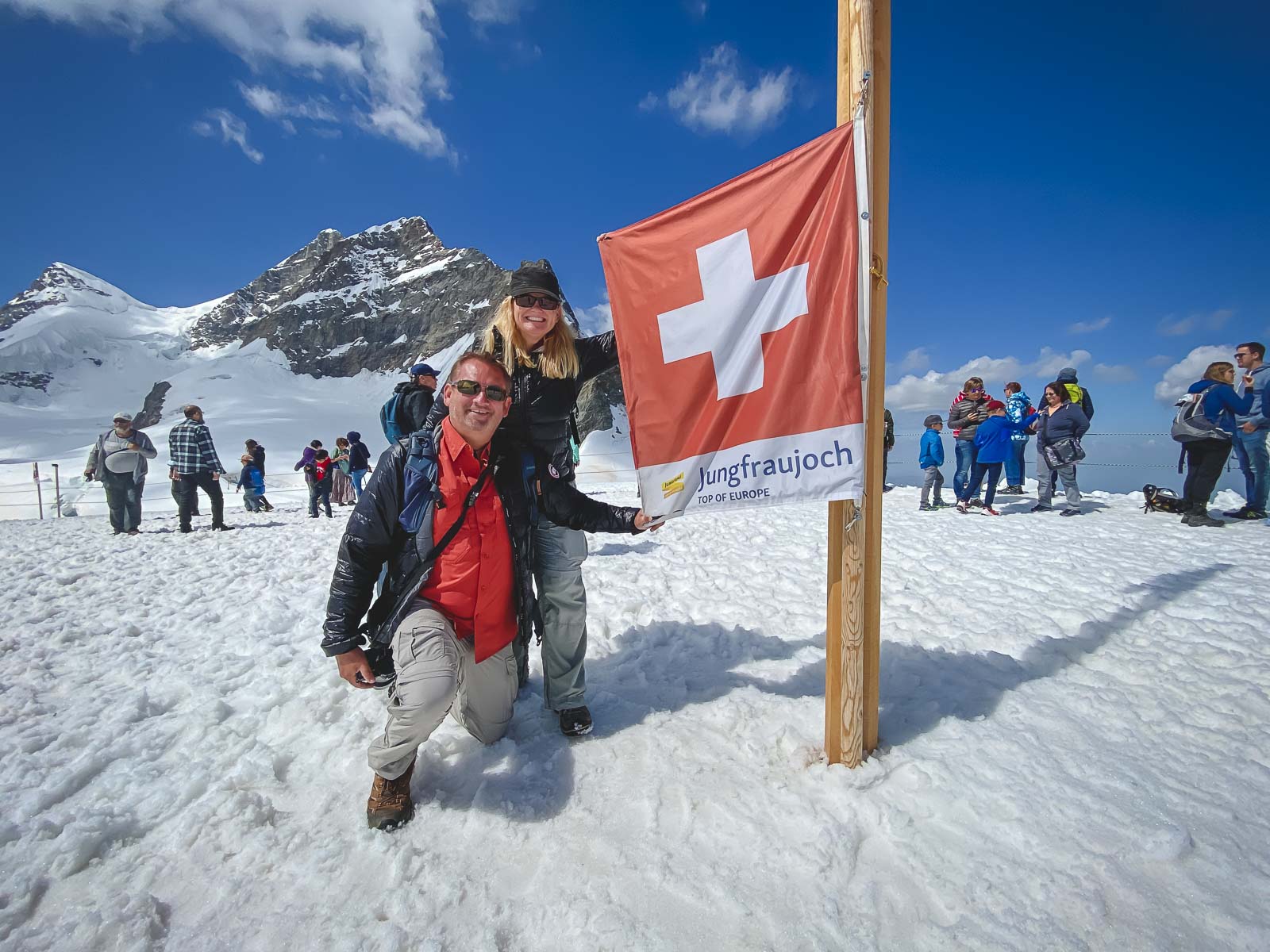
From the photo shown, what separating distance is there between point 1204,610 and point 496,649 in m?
5.05

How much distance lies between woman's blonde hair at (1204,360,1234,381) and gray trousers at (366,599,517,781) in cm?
977

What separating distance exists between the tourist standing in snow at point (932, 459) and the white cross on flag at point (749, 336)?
8545 mm

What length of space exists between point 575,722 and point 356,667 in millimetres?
1168

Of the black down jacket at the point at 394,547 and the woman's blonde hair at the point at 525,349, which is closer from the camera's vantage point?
the black down jacket at the point at 394,547

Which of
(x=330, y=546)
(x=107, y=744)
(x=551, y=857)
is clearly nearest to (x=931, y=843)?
(x=551, y=857)

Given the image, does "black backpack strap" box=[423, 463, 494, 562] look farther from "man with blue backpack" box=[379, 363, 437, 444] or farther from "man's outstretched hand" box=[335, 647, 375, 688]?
"man with blue backpack" box=[379, 363, 437, 444]

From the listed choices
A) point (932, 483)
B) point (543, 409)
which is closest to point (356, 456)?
point (543, 409)

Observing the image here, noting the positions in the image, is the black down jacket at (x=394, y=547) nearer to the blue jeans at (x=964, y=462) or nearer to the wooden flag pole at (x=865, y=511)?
the wooden flag pole at (x=865, y=511)

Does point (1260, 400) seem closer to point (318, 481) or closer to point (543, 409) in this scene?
point (543, 409)

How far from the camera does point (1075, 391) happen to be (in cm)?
922

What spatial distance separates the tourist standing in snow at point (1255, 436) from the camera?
6673 millimetres

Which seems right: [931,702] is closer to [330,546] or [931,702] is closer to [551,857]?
[551,857]

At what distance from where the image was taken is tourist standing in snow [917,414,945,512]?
9.59 metres

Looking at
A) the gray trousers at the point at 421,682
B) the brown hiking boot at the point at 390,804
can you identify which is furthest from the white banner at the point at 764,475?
the brown hiking boot at the point at 390,804
